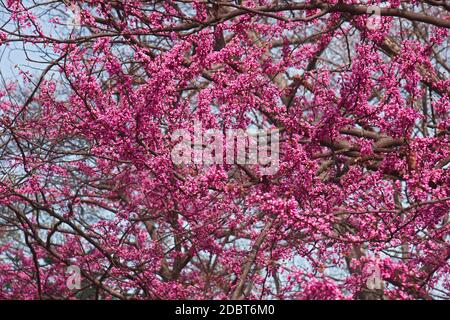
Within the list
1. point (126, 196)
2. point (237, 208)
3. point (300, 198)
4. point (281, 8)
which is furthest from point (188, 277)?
point (281, 8)

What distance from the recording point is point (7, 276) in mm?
13180

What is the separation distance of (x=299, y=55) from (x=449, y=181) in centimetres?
296

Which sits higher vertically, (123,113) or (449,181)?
(123,113)

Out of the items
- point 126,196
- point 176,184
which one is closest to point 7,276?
point 126,196

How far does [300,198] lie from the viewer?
6.74 meters
